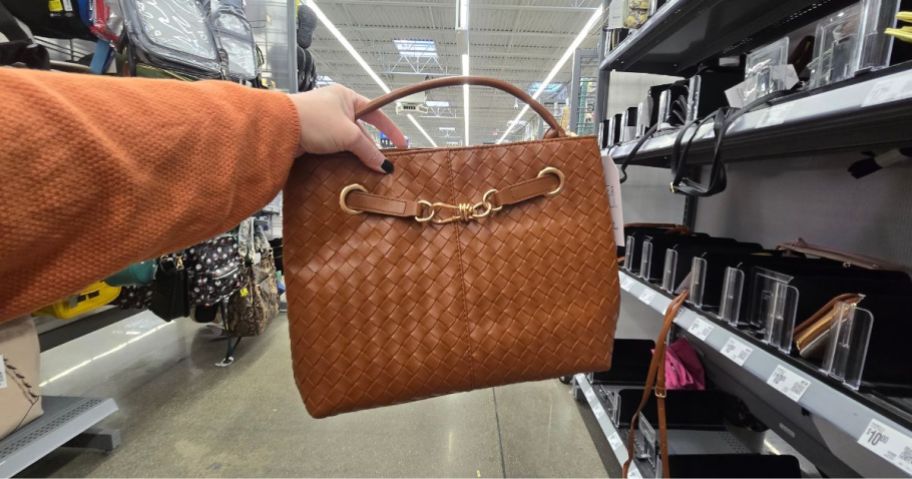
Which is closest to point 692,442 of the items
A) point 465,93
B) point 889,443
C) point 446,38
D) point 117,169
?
point 889,443

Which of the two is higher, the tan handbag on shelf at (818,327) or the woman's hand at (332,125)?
the woman's hand at (332,125)

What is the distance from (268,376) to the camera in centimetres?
229

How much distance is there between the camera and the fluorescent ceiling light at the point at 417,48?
853cm

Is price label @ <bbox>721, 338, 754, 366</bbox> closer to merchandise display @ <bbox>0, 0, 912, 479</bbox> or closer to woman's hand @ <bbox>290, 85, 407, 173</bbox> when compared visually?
merchandise display @ <bbox>0, 0, 912, 479</bbox>

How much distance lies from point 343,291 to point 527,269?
0.28m

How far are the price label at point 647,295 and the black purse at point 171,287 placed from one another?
1.93m

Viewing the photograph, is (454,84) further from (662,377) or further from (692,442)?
(692,442)

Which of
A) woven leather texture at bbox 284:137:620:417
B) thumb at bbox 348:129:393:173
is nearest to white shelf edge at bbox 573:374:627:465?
woven leather texture at bbox 284:137:620:417

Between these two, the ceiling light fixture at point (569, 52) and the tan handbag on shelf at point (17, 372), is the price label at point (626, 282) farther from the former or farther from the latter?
the ceiling light fixture at point (569, 52)

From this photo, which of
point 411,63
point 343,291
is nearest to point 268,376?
point 343,291

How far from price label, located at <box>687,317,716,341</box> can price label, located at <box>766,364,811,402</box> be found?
0.63ft

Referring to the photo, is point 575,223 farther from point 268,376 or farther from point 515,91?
point 268,376

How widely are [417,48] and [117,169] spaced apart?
9.59 metres

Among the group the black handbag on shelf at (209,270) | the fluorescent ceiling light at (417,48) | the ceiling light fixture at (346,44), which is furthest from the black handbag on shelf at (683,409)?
the fluorescent ceiling light at (417,48)
